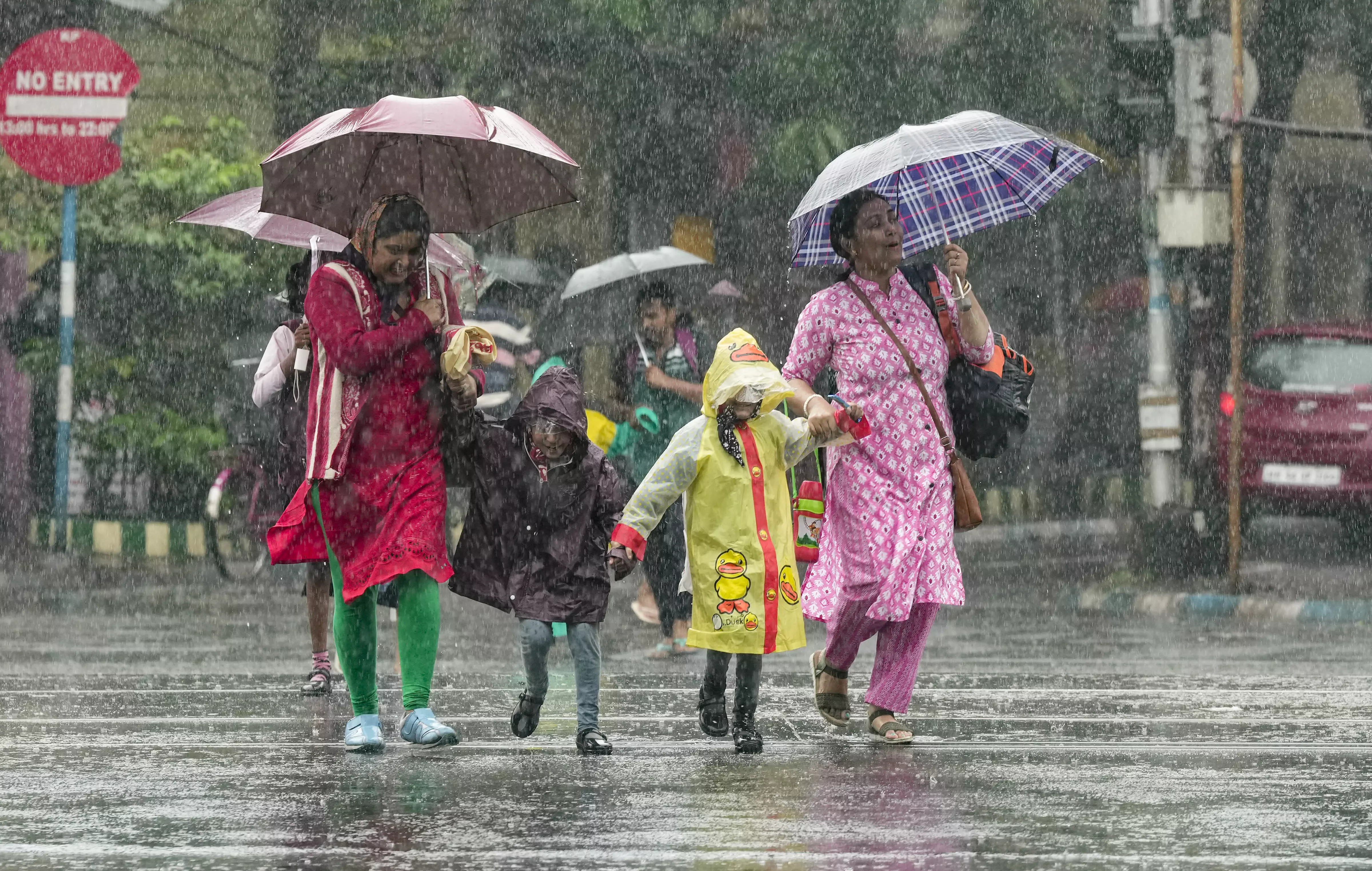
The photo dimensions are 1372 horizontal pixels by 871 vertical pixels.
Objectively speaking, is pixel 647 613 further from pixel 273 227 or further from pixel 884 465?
pixel 884 465

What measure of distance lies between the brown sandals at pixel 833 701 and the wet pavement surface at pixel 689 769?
0.12 m

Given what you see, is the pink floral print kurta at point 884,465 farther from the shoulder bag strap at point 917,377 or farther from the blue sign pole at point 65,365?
the blue sign pole at point 65,365

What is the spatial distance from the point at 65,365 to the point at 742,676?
12339 millimetres

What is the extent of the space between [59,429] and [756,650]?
492 inches

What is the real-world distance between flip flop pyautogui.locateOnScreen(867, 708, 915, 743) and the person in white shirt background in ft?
7.21

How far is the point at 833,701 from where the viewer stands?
795 centimetres

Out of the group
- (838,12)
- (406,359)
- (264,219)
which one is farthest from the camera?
(838,12)

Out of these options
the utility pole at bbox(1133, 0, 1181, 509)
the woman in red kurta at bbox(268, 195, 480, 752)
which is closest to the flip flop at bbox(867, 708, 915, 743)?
the woman in red kurta at bbox(268, 195, 480, 752)

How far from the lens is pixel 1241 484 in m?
17.5

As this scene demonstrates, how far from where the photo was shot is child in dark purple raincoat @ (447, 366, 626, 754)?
7469mm

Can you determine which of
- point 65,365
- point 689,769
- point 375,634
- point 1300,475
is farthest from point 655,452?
point 65,365

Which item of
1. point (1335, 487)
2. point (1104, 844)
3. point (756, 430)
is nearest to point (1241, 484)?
point (1335, 487)

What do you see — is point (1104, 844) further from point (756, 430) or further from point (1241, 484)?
point (1241, 484)

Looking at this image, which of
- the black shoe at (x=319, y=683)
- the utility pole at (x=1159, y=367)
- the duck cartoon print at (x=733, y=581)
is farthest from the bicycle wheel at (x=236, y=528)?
the duck cartoon print at (x=733, y=581)
